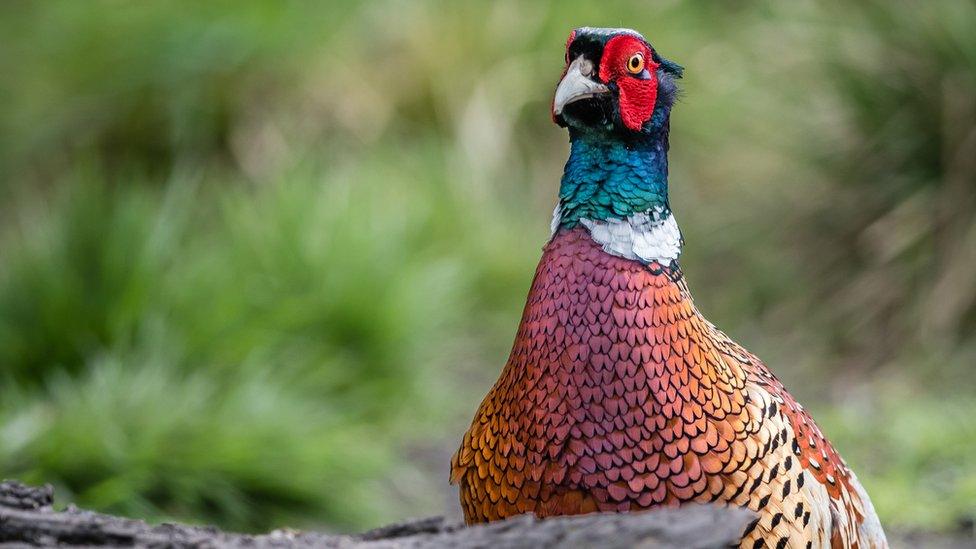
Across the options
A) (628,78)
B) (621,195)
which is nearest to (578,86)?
(628,78)

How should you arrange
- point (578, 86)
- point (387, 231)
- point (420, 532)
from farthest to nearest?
point (387, 231), point (578, 86), point (420, 532)

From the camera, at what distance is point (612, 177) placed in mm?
2469

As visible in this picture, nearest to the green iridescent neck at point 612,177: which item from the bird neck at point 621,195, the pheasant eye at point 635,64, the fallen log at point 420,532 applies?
the bird neck at point 621,195

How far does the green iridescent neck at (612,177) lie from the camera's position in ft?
8.06

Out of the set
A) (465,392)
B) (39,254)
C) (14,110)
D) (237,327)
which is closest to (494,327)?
(465,392)

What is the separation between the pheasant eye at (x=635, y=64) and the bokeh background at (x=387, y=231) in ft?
7.34

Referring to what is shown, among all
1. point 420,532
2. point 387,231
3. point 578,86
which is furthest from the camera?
point 387,231

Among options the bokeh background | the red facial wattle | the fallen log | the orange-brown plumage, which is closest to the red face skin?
the red facial wattle

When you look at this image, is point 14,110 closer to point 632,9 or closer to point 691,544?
point 632,9

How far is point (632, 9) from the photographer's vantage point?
8.10 meters

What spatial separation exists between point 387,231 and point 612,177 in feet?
11.1

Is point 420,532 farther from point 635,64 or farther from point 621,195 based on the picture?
point 635,64

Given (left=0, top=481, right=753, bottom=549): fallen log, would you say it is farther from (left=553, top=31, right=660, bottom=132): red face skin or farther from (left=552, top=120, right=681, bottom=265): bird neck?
(left=553, top=31, right=660, bottom=132): red face skin

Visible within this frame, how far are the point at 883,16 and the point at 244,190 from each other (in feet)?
11.6
